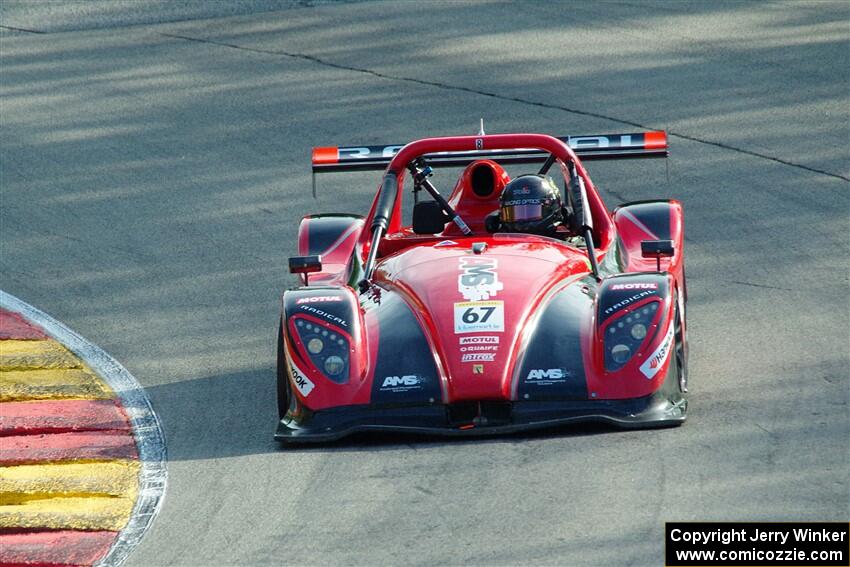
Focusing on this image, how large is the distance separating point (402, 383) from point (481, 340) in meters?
0.44

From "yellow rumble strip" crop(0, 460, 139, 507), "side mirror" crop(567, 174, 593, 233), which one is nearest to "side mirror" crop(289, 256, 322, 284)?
"side mirror" crop(567, 174, 593, 233)

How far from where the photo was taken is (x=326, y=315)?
27.1 ft

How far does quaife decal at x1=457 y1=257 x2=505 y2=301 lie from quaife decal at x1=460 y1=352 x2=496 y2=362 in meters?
0.41

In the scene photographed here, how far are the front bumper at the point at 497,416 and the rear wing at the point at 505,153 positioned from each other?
286cm

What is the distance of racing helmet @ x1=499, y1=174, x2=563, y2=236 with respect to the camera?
9.36 m

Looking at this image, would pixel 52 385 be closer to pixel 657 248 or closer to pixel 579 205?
pixel 579 205

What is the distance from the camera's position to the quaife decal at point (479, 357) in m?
7.84

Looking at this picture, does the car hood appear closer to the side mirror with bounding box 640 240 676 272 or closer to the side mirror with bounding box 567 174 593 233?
the side mirror with bounding box 567 174 593 233

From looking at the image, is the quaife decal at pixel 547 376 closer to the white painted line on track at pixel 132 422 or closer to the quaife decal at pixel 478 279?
the quaife decal at pixel 478 279

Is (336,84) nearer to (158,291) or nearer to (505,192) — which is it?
(158,291)

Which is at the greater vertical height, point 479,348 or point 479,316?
point 479,316

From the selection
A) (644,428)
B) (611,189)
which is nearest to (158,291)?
(611,189)

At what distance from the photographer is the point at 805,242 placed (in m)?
11.4

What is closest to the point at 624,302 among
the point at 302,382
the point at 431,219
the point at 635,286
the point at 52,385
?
the point at 635,286
